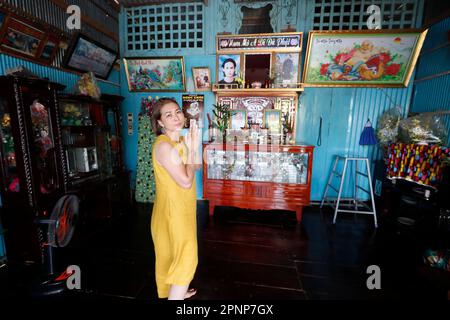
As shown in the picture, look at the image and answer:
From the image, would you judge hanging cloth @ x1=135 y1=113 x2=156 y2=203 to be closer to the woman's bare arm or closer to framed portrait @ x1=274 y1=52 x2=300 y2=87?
framed portrait @ x1=274 y1=52 x2=300 y2=87

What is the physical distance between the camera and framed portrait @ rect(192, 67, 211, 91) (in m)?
3.79

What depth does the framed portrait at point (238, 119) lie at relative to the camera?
3852 millimetres

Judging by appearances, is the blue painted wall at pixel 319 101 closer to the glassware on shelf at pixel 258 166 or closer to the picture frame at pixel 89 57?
the picture frame at pixel 89 57

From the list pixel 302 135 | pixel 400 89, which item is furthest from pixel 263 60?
pixel 400 89

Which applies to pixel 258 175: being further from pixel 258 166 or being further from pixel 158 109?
pixel 158 109

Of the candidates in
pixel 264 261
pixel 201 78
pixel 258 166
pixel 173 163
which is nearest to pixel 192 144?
pixel 173 163

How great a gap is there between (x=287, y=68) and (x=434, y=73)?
6.90 ft

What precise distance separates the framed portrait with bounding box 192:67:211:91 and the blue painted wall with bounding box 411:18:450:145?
3423 mm

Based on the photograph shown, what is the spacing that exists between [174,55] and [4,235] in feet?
11.5

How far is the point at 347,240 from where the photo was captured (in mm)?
2850

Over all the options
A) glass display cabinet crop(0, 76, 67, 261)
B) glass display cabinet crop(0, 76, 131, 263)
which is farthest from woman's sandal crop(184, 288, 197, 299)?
glass display cabinet crop(0, 76, 67, 261)

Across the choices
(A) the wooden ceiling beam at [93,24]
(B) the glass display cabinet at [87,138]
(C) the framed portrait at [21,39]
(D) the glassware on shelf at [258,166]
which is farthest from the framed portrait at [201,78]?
(C) the framed portrait at [21,39]

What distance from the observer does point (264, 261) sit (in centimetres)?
241
